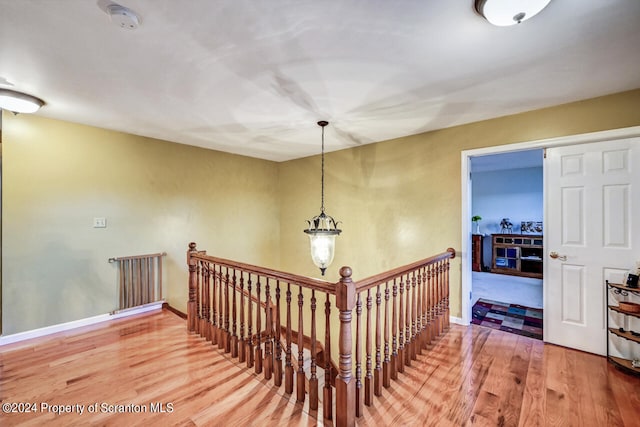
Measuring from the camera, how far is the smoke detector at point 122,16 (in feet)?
4.72

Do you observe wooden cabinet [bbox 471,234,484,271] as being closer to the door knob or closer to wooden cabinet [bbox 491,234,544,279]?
wooden cabinet [bbox 491,234,544,279]

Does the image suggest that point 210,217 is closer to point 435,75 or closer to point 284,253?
point 284,253

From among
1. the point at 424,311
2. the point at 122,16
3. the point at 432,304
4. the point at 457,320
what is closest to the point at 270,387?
the point at 424,311

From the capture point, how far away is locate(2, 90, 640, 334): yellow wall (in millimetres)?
2926

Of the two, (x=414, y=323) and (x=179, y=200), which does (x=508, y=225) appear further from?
(x=179, y=200)

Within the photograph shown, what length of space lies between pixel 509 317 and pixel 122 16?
190 inches

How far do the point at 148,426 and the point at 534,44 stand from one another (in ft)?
11.5

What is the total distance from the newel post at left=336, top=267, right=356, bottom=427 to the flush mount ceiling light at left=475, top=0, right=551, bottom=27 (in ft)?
5.16

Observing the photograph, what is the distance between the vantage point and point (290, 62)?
1.97 m

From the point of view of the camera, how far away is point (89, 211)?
11.1 ft

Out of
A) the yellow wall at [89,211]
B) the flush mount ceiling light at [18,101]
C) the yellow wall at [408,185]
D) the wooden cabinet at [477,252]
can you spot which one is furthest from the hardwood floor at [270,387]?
the wooden cabinet at [477,252]

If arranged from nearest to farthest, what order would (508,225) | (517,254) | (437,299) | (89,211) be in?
(437,299) < (89,211) < (517,254) < (508,225)

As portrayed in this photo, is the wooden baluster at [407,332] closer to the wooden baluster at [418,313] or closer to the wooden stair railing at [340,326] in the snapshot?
the wooden stair railing at [340,326]

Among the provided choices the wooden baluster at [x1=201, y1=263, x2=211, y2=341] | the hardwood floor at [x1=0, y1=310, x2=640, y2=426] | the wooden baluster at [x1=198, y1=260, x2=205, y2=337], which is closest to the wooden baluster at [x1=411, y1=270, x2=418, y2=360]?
the hardwood floor at [x1=0, y1=310, x2=640, y2=426]
